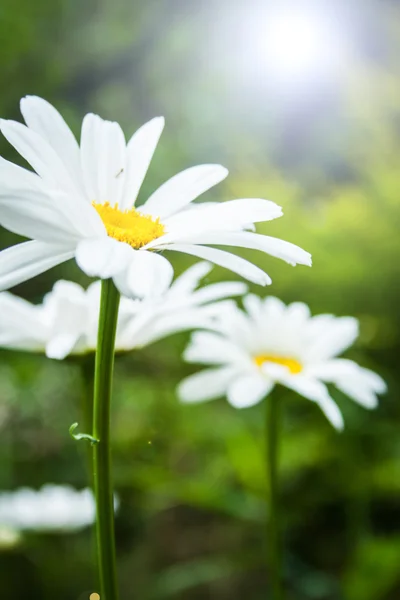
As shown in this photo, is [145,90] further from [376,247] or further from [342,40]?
[376,247]

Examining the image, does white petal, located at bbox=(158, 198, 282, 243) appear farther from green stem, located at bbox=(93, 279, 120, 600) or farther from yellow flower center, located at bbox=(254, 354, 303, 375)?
yellow flower center, located at bbox=(254, 354, 303, 375)

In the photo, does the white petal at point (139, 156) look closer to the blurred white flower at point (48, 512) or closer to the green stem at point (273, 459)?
the green stem at point (273, 459)

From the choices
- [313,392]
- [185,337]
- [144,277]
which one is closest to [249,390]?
[313,392]

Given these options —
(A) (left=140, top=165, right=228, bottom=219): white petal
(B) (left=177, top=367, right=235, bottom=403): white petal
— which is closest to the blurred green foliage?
(B) (left=177, top=367, right=235, bottom=403): white petal

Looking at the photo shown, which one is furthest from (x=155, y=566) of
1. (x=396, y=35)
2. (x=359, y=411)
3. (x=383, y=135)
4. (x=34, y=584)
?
(x=396, y=35)

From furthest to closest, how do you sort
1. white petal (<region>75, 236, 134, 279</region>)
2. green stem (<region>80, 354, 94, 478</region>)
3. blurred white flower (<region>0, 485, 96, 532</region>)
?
blurred white flower (<region>0, 485, 96, 532</region>) < green stem (<region>80, 354, 94, 478</region>) < white petal (<region>75, 236, 134, 279</region>)
